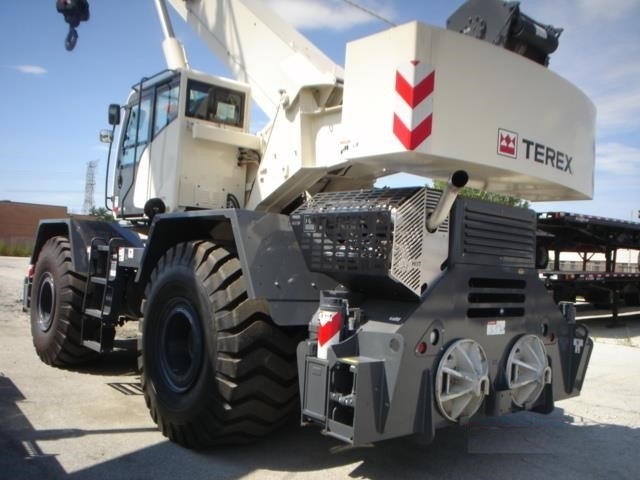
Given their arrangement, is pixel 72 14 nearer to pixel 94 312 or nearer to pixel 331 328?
pixel 94 312

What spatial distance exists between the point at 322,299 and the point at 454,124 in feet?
4.31

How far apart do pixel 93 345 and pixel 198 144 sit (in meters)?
2.62

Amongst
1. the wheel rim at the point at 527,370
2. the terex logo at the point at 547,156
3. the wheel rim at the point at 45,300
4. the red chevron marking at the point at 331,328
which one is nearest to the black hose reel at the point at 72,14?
the wheel rim at the point at 45,300

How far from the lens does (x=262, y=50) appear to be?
557 centimetres

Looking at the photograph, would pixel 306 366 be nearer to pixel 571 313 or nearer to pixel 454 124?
pixel 454 124

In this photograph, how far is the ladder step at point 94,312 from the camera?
20.6ft

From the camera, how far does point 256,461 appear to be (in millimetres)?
4152

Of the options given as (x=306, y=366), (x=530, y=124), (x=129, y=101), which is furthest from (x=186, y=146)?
(x=530, y=124)

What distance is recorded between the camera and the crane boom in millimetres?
4965

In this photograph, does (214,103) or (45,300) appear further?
(45,300)

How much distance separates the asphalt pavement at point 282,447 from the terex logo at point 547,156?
7.09 feet

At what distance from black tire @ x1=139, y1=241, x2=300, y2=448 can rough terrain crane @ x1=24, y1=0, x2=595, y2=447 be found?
0.01 m

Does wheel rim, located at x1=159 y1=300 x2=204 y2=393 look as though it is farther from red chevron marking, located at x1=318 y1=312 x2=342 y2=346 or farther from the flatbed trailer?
the flatbed trailer

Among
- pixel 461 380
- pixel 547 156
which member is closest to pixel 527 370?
pixel 461 380
